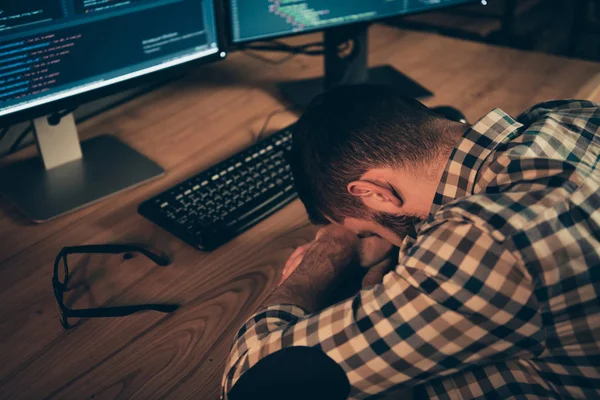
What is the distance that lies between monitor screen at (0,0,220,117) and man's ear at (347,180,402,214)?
477mm

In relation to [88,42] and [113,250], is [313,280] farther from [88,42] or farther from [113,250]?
[88,42]

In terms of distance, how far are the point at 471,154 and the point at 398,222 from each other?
0.15 metres

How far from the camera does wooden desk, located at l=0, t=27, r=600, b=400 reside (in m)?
0.80

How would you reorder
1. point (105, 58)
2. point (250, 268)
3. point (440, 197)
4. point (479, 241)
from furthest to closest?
point (105, 58)
point (250, 268)
point (440, 197)
point (479, 241)

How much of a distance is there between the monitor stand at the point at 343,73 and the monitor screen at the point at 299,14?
4 cm

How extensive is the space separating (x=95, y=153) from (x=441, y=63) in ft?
2.84

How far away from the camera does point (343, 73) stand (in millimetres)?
1424

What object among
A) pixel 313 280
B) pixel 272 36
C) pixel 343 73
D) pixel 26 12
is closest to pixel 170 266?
pixel 313 280

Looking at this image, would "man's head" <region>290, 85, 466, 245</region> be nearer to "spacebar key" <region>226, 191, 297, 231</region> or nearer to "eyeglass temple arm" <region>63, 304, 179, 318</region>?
"spacebar key" <region>226, 191, 297, 231</region>

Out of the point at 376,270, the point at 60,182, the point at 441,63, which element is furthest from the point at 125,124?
the point at 441,63

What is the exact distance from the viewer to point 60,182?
1118 millimetres

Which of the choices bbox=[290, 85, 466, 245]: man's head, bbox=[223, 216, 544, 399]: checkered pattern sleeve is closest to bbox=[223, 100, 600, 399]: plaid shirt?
bbox=[223, 216, 544, 399]: checkered pattern sleeve

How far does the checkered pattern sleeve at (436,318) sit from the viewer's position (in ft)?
2.19

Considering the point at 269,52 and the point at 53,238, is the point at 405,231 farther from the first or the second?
the point at 269,52
